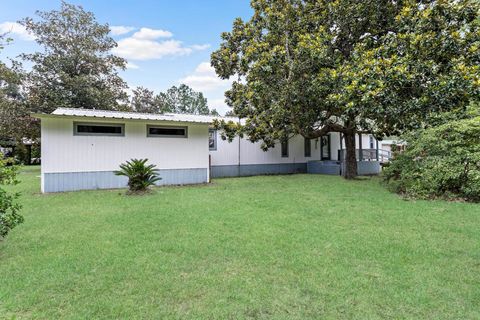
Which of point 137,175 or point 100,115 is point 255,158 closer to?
point 137,175

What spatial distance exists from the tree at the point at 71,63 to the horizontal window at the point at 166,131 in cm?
1040

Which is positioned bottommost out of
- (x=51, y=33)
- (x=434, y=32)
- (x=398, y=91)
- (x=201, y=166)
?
(x=201, y=166)

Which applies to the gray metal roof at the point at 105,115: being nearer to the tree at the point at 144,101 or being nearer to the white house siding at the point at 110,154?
the white house siding at the point at 110,154

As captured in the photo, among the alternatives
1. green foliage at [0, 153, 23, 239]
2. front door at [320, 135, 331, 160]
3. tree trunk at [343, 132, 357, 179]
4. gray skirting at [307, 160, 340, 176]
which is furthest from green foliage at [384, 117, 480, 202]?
green foliage at [0, 153, 23, 239]

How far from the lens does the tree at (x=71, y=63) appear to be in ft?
58.7

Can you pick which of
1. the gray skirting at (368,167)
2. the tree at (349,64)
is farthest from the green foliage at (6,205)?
the gray skirting at (368,167)

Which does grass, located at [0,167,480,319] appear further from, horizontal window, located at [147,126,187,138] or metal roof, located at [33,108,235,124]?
horizontal window, located at [147,126,187,138]

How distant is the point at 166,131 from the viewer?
10727 millimetres

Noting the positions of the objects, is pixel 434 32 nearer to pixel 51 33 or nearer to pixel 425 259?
pixel 425 259

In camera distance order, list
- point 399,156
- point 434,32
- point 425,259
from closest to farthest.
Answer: point 425,259, point 434,32, point 399,156

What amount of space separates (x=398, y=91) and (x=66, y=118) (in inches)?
357

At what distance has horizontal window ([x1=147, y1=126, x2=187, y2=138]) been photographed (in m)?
10.5

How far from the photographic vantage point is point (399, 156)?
9594 millimetres

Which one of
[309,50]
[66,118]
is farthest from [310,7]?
[66,118]
